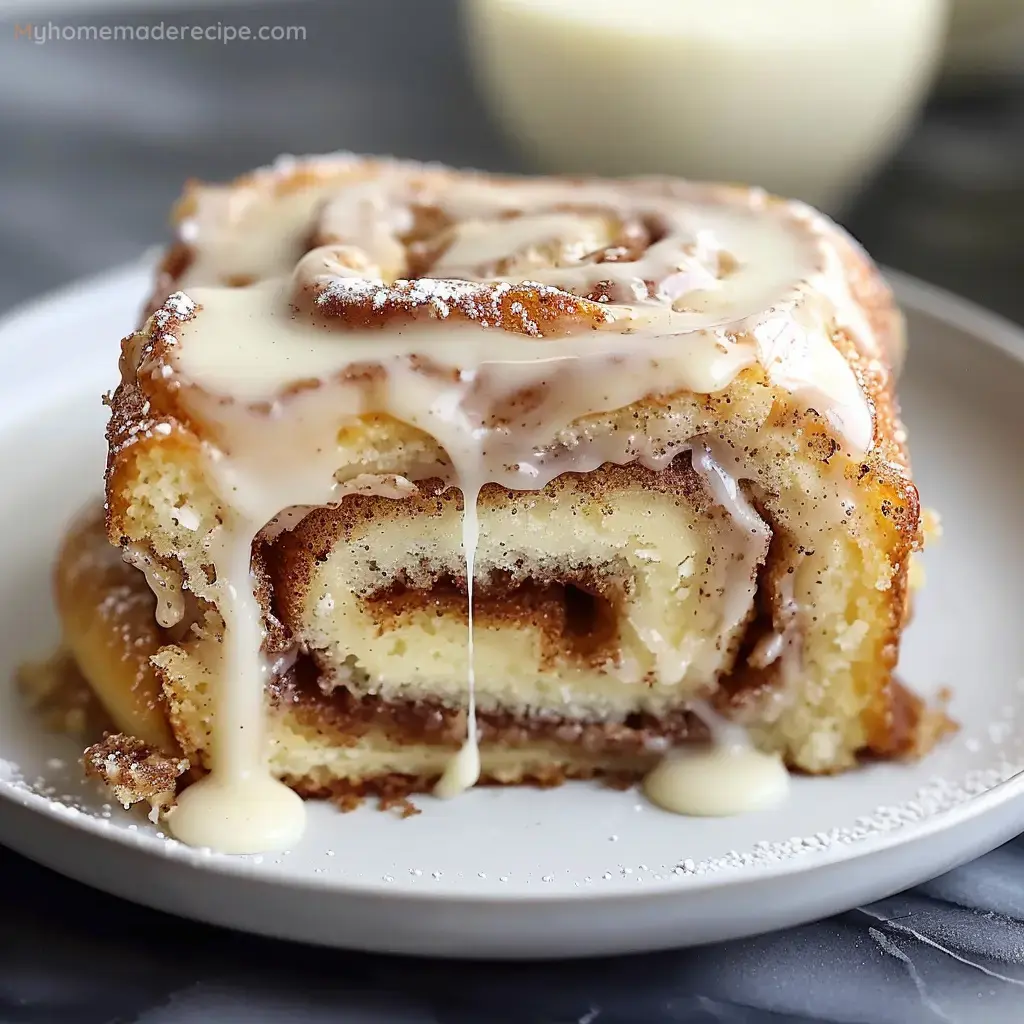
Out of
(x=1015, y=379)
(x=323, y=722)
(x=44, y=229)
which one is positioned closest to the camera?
(x=323, y=722)

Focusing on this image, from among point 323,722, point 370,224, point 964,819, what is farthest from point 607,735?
point 370,224

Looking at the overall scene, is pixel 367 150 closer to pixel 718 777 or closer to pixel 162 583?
pixel 162 583

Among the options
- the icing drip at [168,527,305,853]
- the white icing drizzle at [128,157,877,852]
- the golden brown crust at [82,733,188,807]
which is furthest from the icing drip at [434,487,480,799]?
the golden brown crust at [82,733,188,807]

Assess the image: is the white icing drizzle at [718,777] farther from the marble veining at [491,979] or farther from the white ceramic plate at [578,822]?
the marble veining at [491,979]

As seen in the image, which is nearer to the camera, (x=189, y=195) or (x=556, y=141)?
(x=189, y=195)

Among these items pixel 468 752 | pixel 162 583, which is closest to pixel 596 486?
pixel 468 752

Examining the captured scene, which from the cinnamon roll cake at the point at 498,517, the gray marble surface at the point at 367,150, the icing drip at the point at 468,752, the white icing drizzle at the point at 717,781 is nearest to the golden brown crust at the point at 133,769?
the cinnamon roll cake at the point at 498,517

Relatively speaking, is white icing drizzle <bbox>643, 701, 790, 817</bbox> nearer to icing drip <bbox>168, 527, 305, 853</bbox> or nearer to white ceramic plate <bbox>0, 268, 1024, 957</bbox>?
white ceramic plate <bbox>0, 268, 1024, 957</bbox>

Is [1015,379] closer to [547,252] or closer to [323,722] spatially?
[547,252]
